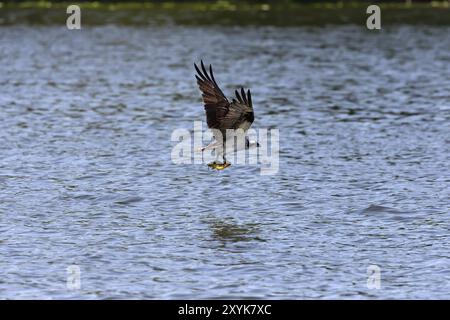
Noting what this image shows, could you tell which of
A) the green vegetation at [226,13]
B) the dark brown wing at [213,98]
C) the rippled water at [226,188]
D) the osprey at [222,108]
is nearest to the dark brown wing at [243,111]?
the osprey at [222,108]

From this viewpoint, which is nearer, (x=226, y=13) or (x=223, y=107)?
(x=223, y=107)

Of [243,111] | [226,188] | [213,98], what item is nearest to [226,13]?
[226,188]

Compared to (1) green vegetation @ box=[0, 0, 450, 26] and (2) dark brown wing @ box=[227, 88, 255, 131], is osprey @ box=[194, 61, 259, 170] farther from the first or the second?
(1) green vegetation @ box=[0, 0, 450, 26]

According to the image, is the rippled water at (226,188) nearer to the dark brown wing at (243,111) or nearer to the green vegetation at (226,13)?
the dark brown wing at (243,111)

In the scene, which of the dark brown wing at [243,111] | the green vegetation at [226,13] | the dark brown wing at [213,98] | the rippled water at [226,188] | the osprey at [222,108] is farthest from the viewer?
the green vegetation at [226,13]

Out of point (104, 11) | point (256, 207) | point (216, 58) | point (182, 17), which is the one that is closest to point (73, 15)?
point (104, 11)

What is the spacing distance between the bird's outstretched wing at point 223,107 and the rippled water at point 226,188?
2020 mm

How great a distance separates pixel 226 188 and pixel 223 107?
4.37 metres

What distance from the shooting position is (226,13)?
69312mm

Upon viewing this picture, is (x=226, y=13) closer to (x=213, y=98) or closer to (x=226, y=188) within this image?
(x=226, y=188)

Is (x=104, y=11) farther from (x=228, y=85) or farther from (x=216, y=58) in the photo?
(x=228, y=85)

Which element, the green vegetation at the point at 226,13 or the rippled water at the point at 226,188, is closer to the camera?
the rippled water at the point at 226,188

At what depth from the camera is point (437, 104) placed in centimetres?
3606

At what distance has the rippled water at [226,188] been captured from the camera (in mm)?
17672
